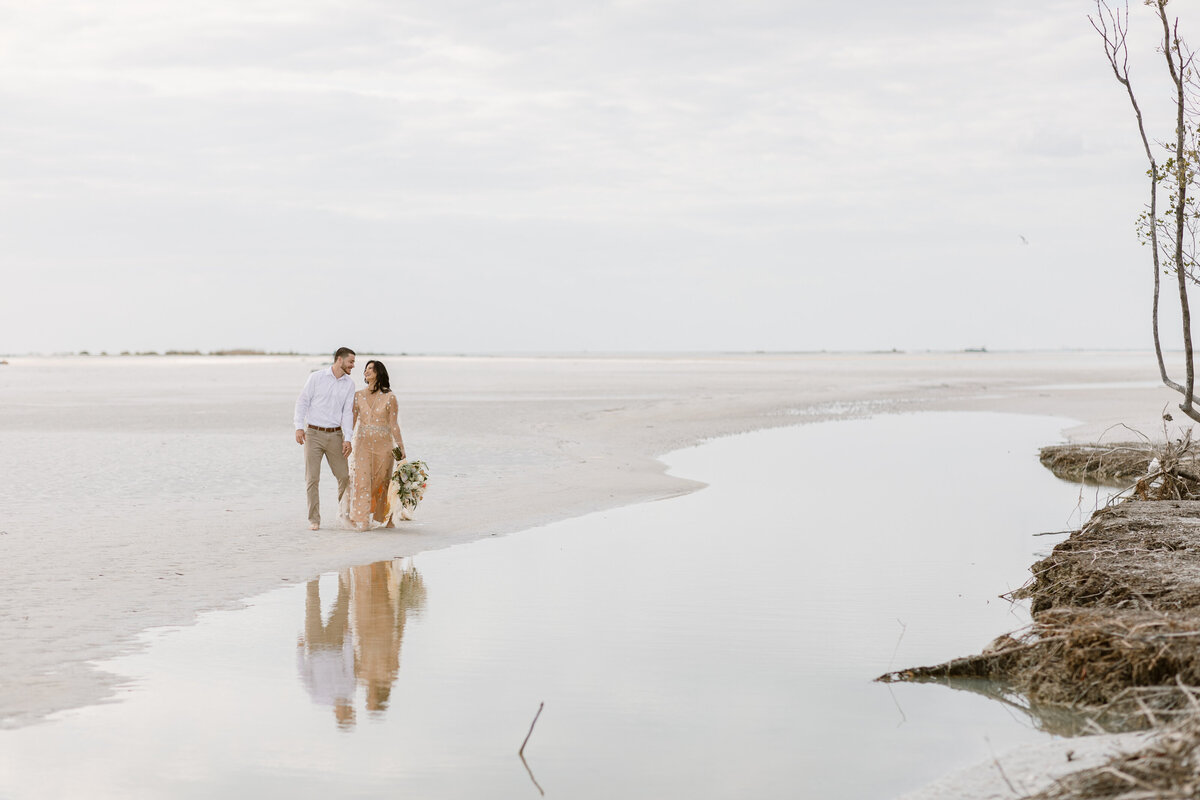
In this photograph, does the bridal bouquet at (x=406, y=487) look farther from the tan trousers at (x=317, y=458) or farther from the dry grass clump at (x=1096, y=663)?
the dry grass clump at (x=1096, y=663)

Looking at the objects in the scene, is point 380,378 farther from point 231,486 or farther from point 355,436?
point 231,486

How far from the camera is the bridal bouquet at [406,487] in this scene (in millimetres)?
13820

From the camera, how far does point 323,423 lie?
13.6 metres

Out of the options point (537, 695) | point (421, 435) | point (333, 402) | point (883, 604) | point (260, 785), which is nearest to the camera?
point (260, 785)

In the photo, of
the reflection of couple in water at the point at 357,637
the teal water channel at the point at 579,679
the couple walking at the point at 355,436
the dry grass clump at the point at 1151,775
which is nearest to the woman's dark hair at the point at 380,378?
the couple walking at the point at 355,436

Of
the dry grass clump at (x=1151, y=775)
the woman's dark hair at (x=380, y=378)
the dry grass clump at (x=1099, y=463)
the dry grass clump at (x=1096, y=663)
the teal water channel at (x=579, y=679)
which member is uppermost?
the woman's dark hair at (x=380, y=378)

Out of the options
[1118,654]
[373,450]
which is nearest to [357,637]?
[1118,654]

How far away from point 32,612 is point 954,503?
11.2 m

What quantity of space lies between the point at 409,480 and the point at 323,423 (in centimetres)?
117

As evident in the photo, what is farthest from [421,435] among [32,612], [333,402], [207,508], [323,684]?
[323,684]

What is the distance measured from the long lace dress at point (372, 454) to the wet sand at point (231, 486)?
42 centimetres

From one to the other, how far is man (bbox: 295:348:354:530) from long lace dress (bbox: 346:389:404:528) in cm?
14

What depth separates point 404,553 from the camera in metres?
12.1

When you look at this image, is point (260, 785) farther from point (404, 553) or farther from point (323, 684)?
point (404, 553)
